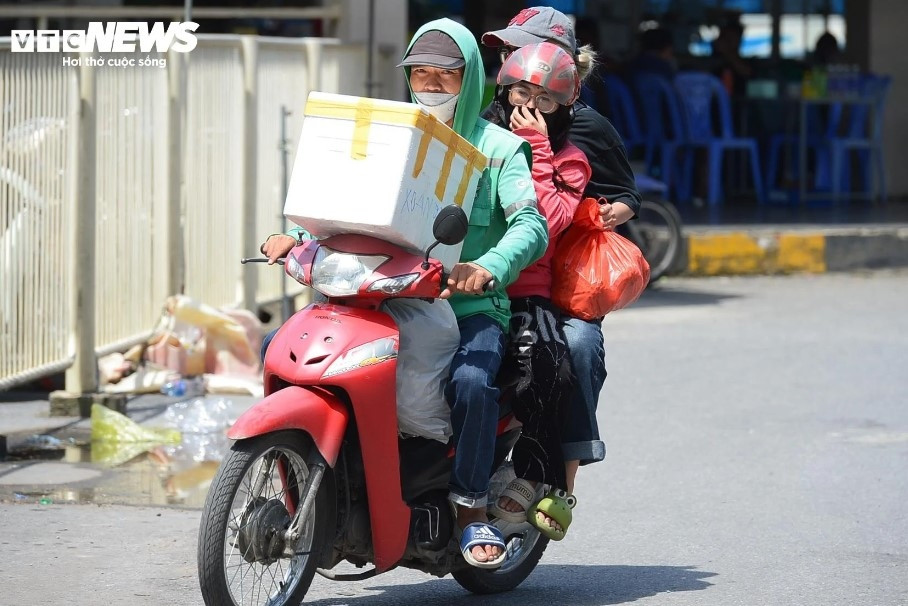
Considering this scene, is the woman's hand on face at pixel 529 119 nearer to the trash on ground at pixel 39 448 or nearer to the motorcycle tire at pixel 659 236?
the trash on ground at pixel 39 448

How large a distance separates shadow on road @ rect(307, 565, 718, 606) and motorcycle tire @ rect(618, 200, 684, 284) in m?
7.08

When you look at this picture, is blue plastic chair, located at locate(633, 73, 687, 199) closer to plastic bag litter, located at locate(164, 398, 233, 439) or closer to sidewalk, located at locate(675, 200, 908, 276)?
sidewalk, located at locate(675, 200, 908, 276)

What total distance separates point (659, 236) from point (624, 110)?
12.5ft

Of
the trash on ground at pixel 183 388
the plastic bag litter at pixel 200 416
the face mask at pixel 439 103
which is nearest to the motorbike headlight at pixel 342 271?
the face mask at pixel 439 103

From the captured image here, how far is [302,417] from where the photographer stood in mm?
3980

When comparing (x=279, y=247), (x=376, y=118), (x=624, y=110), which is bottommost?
(x=279, y=247)

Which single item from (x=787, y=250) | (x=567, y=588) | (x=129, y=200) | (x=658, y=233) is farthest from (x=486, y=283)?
(x=787, y=250)

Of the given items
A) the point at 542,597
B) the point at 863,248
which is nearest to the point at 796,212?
the point at 863,248

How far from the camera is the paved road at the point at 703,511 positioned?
4.82m

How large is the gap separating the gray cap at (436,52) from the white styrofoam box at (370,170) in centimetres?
25

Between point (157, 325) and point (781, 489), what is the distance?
12.2 feet

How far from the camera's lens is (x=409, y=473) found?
4.36 m

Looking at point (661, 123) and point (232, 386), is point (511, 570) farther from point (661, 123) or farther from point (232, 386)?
point (661, 123)

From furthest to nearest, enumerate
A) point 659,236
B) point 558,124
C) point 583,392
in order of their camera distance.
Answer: point 659,236 < point 558,124 < point 583,392
